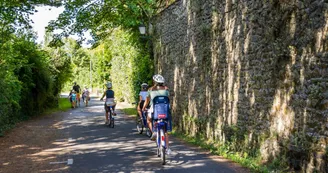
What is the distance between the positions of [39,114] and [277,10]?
61.0 ft

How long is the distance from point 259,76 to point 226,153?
2239 mm

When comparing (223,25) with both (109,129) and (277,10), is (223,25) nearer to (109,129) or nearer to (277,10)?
(277,10)

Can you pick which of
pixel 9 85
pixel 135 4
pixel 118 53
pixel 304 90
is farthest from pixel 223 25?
pixel 118 53

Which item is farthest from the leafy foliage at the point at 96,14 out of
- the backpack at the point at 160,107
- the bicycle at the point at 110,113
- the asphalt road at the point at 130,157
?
the backpack at the point at 160,107

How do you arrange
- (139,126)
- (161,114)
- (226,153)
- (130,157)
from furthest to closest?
1. (139,126)
2. (226,153)
3. (130,157)
4. (161,114)

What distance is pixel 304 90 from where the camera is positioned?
6848 millimetres

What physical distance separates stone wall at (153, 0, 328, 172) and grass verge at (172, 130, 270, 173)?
20cm

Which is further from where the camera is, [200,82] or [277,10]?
[200,82]

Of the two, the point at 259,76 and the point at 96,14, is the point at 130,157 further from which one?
the point at 96,14

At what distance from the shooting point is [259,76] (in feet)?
27.8

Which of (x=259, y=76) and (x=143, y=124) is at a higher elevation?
(x=259, y=76)

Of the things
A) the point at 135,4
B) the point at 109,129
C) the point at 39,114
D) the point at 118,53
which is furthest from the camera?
the point at 118,53

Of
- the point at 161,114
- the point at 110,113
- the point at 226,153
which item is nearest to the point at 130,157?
the point at 161,114

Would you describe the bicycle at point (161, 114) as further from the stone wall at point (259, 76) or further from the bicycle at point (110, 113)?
the bicycle at point (110, 113)
